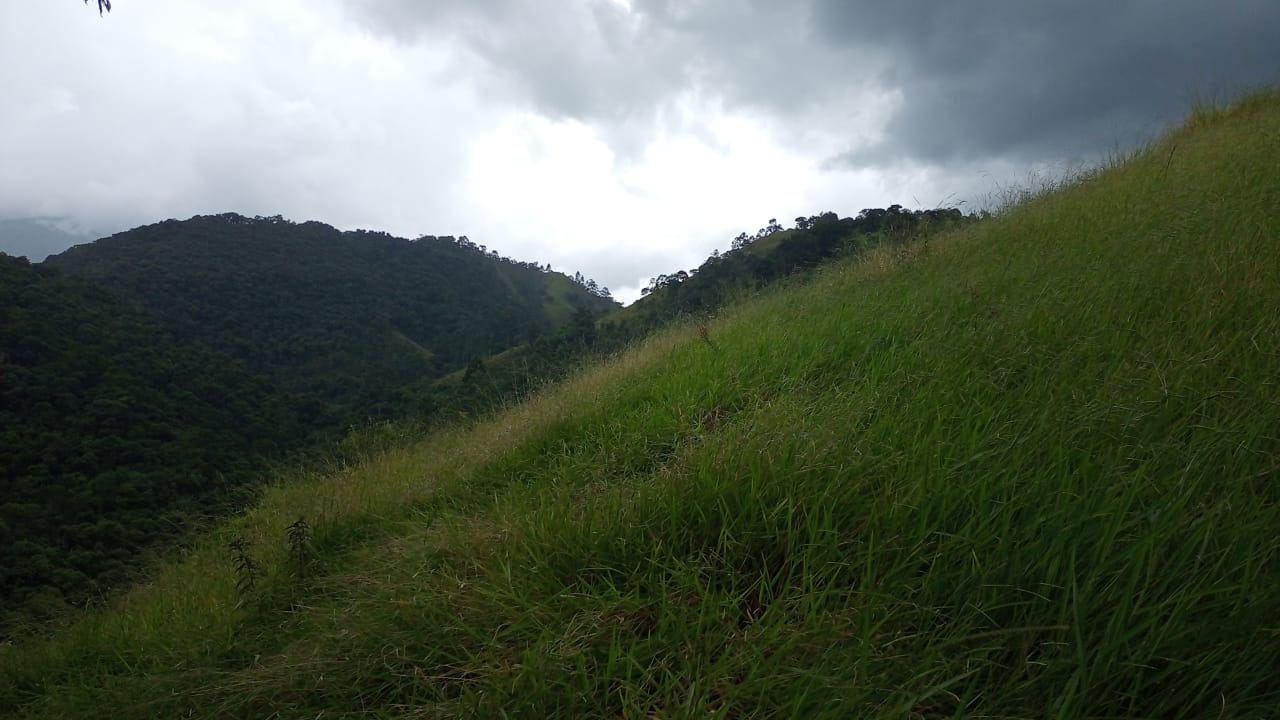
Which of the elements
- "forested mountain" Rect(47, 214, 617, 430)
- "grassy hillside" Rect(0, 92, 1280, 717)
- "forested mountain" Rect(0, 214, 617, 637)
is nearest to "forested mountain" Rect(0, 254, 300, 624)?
"forested mountain" Rect(0, 214, 617, 637)

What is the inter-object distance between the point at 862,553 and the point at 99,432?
98.1 feet

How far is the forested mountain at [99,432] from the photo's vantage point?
730cm

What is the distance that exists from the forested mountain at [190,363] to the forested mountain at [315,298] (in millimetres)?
324

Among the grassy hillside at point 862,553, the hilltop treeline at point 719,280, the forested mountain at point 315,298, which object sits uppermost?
the forested mountain at point 315,298

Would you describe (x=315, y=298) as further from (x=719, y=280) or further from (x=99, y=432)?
(x=719, y=280)

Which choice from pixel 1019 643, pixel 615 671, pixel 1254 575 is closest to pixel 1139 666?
pixel 1019 643

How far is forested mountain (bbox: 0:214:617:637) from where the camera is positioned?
9.52 meters

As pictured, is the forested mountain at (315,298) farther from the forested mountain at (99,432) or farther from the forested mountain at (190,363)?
the forested mountain at (99,432)

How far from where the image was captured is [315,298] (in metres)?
79.1

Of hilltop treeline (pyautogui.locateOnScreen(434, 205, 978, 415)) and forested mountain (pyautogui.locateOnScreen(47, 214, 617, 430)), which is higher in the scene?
forested mountain (pyautogui.locateOnScreen(47, 214, 617, 430))

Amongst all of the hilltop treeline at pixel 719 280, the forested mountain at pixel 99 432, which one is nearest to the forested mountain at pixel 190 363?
the forested mountain at pixel 99 432

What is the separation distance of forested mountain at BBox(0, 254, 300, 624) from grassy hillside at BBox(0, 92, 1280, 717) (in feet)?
11.0

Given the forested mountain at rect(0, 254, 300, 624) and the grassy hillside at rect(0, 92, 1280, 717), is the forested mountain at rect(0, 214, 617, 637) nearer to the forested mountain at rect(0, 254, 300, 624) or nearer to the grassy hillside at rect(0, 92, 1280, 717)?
the forested mountain at rect(0, 254, 300, 624)

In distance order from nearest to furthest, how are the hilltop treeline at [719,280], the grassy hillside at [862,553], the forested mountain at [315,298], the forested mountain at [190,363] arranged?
the grassy hillside at [862,553] → the hilltop treeline at [719,280] → the forested mountain at [190,363] → the forested mountain at [315,298]
